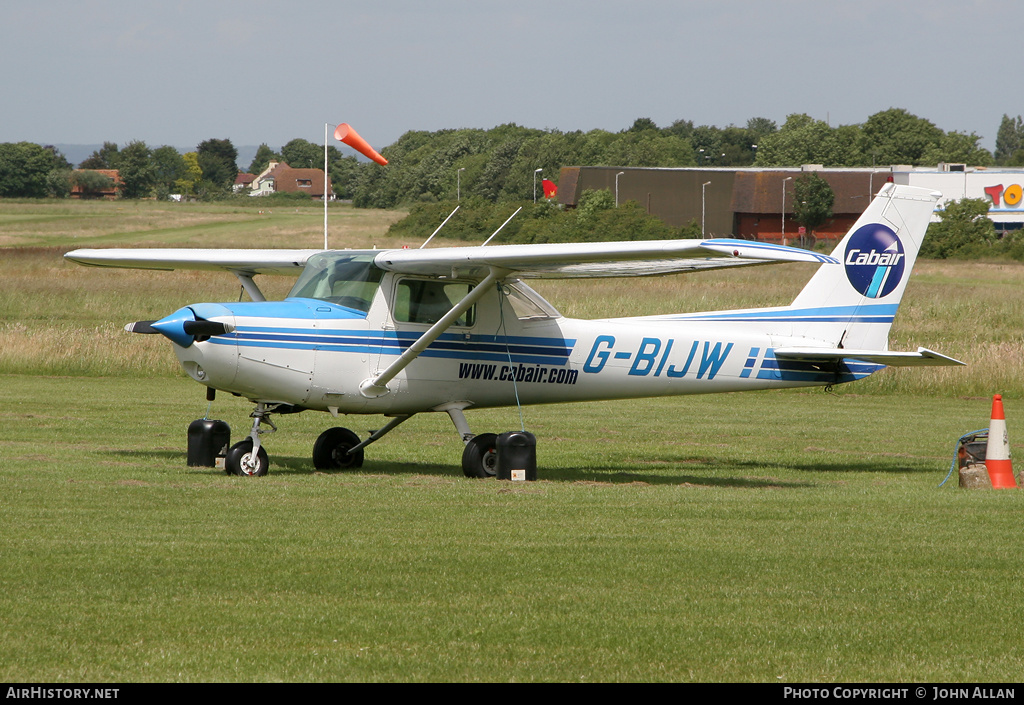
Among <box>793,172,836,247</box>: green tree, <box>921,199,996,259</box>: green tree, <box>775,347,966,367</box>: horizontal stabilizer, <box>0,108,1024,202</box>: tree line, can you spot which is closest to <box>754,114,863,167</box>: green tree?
<box>0,108,1024,202</box>: tree line

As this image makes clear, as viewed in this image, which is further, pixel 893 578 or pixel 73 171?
pixel 73 171

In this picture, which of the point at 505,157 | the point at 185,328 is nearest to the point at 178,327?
the point at 185,328

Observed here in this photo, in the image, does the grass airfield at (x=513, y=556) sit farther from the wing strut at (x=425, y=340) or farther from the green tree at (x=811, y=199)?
the green tree at (x=811, y=199)

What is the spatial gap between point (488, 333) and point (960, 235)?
78056 millimetres

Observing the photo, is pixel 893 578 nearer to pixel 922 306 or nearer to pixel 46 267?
pixel 922 306

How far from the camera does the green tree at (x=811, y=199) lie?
9756 centimetres

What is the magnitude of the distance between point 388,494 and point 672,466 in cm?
473

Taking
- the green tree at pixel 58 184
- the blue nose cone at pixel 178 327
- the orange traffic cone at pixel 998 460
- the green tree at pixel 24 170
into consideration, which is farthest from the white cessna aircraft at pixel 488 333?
the green tree at pixel 58 184

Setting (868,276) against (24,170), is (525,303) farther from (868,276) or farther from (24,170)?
(24,170)

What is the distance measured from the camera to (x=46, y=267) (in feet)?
167

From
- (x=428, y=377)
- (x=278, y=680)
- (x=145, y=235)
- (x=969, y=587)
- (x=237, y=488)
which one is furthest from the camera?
(x=145, y=235)

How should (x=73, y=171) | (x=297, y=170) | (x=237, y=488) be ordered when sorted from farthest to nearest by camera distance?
(x=297, y=170) < (x=73, y=171) < (x=237, y=488)

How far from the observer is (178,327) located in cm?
1129

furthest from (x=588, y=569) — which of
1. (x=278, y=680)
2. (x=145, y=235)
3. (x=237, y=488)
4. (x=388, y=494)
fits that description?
(x=145, y=235)
